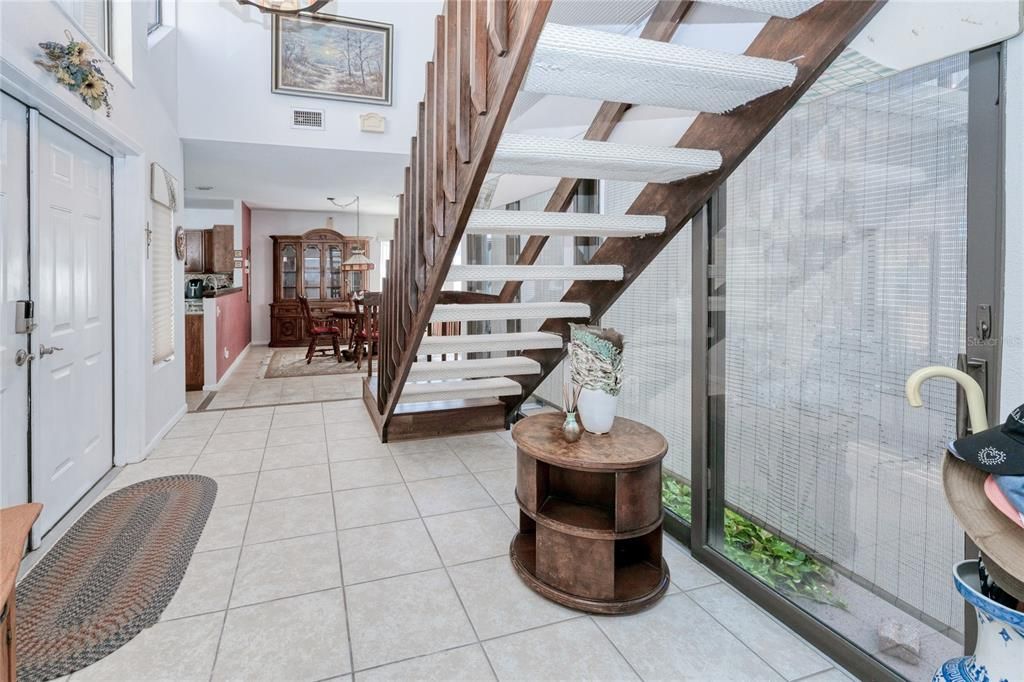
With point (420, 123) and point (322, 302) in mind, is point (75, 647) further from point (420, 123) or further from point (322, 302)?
point (322, 302)

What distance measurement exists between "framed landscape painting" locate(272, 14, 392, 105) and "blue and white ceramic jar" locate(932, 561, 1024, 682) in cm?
535

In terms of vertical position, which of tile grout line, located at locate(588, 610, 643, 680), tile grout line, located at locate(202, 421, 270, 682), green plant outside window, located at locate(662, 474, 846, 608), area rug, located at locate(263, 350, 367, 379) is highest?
area rug, located at locate(263, 350, 367, 379)

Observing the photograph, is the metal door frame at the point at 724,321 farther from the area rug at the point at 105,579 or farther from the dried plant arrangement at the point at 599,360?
the area rug at the point at 105,579

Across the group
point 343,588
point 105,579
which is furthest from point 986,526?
point 105,579

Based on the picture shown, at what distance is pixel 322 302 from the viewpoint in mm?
9672

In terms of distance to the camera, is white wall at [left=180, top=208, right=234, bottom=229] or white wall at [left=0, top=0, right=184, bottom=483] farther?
white wall at [left=180, top=208, right=234, bottom=229]

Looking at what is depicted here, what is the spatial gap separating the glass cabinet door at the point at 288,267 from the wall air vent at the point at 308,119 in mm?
5014

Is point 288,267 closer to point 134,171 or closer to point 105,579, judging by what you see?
point 134,171

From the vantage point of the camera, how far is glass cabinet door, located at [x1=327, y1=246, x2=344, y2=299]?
9625 mm

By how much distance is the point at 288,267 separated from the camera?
371 inches

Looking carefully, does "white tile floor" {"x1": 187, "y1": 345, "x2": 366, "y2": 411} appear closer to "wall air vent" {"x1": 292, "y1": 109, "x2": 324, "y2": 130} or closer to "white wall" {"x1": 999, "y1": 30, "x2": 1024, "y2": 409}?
"wall air vent" {"x1": 292, "y1": 109, "x2": 324, "y2": 130}

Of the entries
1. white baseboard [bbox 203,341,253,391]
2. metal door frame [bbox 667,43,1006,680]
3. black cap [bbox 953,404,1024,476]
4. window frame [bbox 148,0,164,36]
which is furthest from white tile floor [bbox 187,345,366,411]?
black cap [bbox 953,404,1024,476]

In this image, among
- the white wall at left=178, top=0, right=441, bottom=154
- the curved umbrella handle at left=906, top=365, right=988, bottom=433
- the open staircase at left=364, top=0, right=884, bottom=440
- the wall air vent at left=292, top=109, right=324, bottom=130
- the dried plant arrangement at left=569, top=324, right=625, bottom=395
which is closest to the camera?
the curved umbrella handle at left=906, top=365, right=988, bottom=433

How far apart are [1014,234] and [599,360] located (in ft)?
4.13
